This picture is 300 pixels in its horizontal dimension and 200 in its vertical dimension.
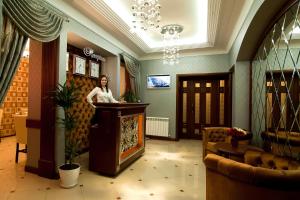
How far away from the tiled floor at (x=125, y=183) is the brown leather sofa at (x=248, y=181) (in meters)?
0.95

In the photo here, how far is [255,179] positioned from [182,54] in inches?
199

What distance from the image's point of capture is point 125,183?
119 inches

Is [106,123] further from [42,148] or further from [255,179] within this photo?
[255,179]

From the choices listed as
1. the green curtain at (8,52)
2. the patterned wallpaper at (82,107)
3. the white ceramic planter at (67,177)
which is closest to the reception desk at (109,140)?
the white ceramic planter at (67,177)

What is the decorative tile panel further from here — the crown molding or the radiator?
the crown molding

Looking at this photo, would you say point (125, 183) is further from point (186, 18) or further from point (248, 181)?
point (186, 18)

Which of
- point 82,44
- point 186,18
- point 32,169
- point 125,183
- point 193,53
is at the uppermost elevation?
point 186,18

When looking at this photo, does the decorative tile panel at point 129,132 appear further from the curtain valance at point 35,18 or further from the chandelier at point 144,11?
the curtain valance at point 35,18

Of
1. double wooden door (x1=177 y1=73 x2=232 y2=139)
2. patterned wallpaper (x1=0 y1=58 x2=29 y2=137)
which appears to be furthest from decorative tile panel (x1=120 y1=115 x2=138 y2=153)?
patterned wallpaper (x1=0 y1=58 x2=29 y2=137)

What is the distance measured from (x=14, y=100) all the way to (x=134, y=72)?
4403 mm

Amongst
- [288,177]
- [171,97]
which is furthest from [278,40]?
[171,97]

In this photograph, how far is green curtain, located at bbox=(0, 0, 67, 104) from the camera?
219 cm

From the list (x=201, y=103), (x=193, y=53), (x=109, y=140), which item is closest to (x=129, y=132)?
(x=109, y=140)

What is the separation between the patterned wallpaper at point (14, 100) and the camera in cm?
608
